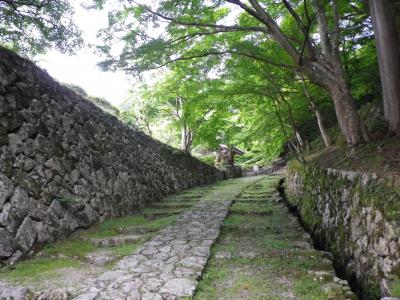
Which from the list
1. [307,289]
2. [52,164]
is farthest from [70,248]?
[307,289]

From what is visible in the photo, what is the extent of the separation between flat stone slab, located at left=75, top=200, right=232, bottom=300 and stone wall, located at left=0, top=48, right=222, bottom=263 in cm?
151

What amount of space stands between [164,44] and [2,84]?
2692 millimetres

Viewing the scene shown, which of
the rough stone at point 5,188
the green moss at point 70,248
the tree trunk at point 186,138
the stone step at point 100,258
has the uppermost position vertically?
the tree trunk at point 186,138

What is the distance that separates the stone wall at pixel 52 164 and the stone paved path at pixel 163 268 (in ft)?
4.97

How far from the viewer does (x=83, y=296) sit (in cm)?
287

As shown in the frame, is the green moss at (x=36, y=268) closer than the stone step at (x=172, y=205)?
Yes

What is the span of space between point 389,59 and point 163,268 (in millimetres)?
4091

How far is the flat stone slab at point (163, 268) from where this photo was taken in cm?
296

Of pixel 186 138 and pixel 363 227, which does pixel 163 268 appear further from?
pixel 186 138

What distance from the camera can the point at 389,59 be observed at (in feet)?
14.3

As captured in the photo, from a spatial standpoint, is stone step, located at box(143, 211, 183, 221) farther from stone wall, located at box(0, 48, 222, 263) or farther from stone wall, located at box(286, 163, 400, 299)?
stone wall, located at box(286, 163, 400, 299)

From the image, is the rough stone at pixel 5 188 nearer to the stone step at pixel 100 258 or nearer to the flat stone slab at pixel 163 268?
the stone step at pixel 100 258

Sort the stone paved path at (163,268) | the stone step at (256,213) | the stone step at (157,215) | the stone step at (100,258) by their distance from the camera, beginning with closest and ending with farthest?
the stone paved path at (163,268) → the stone step at (100,258) → the stone step at (256,213) → the stone step at (157,215)

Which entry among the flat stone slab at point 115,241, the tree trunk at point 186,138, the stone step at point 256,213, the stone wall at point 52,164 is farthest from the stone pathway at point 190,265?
the tree trunk at point 186,138
